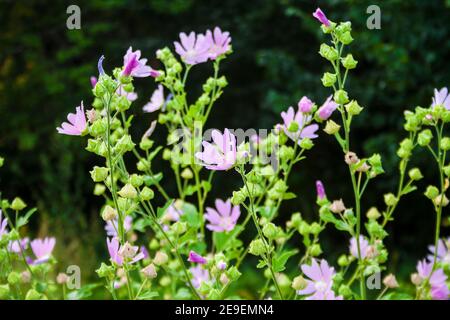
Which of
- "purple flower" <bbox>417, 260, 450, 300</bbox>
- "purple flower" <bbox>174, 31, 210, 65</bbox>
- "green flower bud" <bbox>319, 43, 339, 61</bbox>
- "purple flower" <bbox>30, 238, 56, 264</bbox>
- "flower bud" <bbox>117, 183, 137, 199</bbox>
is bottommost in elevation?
"purple flower" <bbox>417, 260, 450, 300</bbox>

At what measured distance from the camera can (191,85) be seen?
416 centimetres

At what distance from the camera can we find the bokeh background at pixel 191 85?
3602 millimetres

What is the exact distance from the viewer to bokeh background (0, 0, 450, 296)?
3602 mm

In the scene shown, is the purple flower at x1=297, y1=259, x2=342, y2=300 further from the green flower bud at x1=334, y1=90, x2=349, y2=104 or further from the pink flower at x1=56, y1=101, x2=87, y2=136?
the pink flower at x1=56, y1=101, x2=87, y2=136

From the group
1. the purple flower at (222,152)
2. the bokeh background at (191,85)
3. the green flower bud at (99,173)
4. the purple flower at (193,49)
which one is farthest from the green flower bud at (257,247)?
the bokeh background at (191,85)

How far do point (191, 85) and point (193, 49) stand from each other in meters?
2.79

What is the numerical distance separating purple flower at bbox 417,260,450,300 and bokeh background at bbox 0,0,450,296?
2146 mm

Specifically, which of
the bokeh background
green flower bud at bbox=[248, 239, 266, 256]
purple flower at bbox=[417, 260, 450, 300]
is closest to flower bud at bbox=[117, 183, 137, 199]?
green flower bud at bbox=[248, 239, 266, 256]

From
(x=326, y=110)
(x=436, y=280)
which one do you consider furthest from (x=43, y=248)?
(x=436, y=280)

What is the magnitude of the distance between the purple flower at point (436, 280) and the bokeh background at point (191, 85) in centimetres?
215

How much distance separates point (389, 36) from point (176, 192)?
1.69 meters

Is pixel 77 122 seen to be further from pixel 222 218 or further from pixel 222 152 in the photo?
pixel 222 218

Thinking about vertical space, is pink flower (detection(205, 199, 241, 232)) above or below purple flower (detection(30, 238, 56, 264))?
above

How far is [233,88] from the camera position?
4309mm
